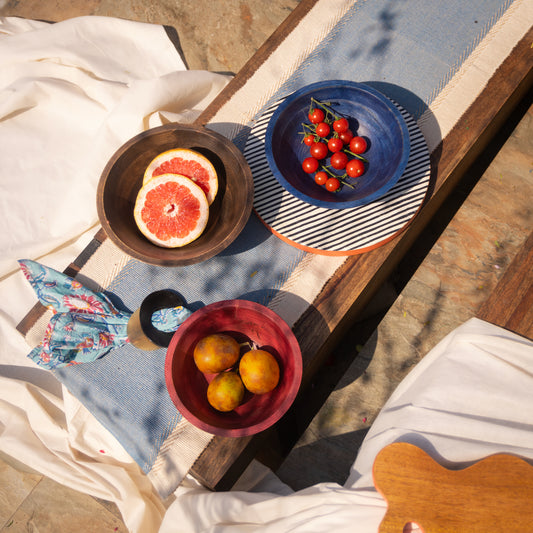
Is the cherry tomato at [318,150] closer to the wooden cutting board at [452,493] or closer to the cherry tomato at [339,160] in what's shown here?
the cherry tomato at [339,160]

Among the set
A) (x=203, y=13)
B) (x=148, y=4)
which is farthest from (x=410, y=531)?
(x=148, y=4)

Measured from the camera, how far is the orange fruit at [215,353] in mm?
1400

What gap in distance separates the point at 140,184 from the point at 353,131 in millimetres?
883

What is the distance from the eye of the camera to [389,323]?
2.38 metres

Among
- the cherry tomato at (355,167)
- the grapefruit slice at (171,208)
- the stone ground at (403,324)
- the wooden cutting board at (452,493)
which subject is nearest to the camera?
the wooden cutting board at (452,493)

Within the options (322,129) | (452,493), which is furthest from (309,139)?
(452,493)

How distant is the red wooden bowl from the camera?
1370 mm

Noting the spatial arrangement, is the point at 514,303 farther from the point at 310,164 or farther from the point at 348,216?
the point at 310,164

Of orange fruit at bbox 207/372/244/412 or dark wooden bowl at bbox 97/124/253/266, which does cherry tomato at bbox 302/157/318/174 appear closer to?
dark wooden bowl at bbox 97/124/253/266

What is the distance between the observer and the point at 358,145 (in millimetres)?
1597

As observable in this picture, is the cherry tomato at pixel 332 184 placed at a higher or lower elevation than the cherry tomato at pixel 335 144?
lower

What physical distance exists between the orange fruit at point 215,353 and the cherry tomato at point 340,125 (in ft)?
2.99

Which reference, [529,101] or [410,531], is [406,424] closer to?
[410,531]

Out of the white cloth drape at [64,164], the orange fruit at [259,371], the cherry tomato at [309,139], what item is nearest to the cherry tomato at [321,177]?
the cherry tomato at [309,139]
